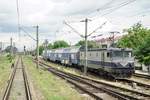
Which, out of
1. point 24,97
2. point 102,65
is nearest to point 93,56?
point 102,65

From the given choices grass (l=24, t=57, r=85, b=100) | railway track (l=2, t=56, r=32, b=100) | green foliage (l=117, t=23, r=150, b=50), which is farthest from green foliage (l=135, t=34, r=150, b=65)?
green foliage (l=117, t=23, r=150, b=50)

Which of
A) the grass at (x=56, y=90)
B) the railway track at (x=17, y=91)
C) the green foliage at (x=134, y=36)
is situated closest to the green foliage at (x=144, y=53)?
the grass at (x=56, y=90)

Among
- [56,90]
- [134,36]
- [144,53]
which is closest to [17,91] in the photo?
[56,90]

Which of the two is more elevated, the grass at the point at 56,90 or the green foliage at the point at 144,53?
the green foliage at the point at 144,53

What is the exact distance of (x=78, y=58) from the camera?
53.7 m

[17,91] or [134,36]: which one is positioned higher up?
[134,36]

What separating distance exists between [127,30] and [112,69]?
34.5m

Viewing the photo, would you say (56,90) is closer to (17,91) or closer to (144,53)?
(17,91)

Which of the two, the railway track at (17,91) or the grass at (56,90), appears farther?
the railway track at (17,91)

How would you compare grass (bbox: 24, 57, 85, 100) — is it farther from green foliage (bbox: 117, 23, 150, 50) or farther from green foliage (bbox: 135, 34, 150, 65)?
green foliage (bbox: 117, 23, 150, 50)

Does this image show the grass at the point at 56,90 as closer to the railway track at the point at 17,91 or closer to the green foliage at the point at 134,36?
the railway track at the point at 17,91

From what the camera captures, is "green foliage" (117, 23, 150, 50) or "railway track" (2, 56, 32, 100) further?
"green foliage" (117, 23, 150, 50)

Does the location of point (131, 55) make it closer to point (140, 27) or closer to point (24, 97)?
point (24, 97)

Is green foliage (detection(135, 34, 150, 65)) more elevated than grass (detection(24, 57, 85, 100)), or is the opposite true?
green foliage (detection(135, 34, 150, 65))
